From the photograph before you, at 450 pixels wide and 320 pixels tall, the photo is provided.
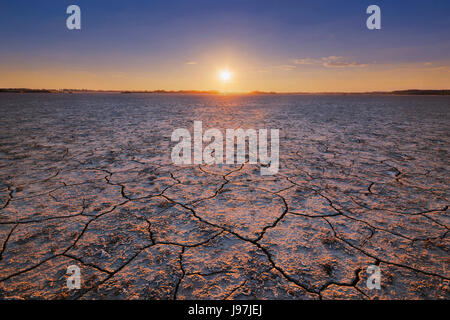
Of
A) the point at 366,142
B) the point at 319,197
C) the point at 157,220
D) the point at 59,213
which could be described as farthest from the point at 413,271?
the point at 366,142

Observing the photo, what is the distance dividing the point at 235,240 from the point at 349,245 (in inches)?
24.9

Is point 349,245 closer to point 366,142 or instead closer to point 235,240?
point 235,240

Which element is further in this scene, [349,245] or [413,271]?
[349,245]

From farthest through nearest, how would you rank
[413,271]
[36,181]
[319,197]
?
[36,181] < [319,197] < [413,271]

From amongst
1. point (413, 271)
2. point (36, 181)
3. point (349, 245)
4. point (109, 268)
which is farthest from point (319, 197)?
point (36, 181)

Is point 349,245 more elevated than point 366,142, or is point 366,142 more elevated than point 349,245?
point 366,142

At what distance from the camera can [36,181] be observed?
6.39 ft

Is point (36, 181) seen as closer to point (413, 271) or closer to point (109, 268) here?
point (109, 268)
